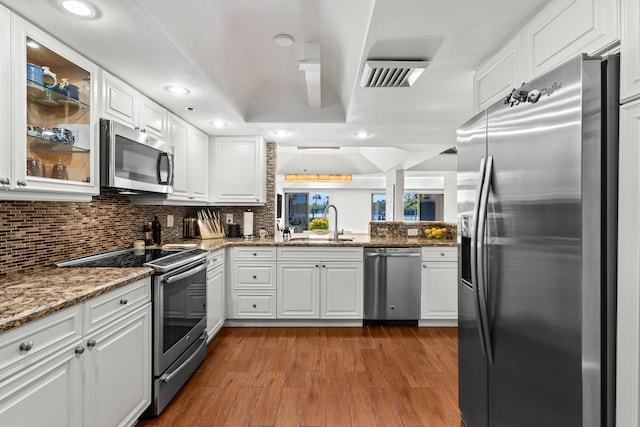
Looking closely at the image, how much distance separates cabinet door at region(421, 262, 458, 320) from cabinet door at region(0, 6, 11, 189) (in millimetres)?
3374

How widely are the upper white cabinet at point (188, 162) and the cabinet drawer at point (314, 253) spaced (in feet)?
3.61

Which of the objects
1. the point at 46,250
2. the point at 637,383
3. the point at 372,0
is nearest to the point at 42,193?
the point at 46,250

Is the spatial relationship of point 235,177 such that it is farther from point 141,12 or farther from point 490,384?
point 490,384

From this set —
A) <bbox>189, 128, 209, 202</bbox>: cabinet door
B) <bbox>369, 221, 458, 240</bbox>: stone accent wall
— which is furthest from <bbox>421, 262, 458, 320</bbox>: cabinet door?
<bbox>189, 128, 209, 202</bbox>: cabinet door

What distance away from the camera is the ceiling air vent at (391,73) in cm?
193

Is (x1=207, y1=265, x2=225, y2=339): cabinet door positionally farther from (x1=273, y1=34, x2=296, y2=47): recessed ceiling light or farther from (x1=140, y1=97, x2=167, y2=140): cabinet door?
(x1=273, y1=34, x2=296, y2=47): recessed ceiling light

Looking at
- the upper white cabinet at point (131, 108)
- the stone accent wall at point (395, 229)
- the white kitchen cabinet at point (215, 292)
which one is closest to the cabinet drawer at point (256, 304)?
the white kitchen cabinet at point (215, 292)

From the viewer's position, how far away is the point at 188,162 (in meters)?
3.34

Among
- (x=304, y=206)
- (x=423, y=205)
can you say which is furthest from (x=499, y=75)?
(x=304, y=206)

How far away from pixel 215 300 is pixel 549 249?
9.25 feet

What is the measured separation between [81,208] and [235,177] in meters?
1.80

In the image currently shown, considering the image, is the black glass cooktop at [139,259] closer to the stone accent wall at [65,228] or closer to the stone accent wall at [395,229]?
the stone accent wall at [65,228]

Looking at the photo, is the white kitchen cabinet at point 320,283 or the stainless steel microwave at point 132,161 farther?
the white kitchen cabinet at point 320,283

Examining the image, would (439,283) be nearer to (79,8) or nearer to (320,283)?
(320,283)
